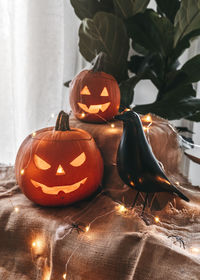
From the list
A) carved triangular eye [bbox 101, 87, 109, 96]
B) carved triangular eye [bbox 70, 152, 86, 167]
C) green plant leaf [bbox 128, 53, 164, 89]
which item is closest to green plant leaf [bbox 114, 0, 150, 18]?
green plant leaf [bbox 128, 53, 164, 89]

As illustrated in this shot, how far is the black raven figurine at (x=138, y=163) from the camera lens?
0.71 m

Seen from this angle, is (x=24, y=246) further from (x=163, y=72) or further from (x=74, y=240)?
(x=163, y=72)

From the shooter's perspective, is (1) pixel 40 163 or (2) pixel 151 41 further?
(2) pixel 151 41

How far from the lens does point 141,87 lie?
1716mm

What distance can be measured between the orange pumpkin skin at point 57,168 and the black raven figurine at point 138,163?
4.5 inches

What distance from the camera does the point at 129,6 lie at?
1.30 m

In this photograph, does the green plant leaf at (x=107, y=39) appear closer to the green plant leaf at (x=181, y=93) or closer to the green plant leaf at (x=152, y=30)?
the green plant leaf at (x=152, y=30)

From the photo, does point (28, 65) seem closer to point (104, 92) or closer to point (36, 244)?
point (104, 92)

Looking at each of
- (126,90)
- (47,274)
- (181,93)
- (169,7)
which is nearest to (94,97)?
(126,90)

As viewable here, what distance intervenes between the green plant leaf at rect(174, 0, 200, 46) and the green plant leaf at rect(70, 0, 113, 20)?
0.40m

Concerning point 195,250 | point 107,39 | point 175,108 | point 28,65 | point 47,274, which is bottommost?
point 47,274

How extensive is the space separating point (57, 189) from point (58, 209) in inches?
2.8

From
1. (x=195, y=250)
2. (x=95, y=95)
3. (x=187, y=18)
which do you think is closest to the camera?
(x=195, y=250)

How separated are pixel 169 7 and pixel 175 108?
525mm
